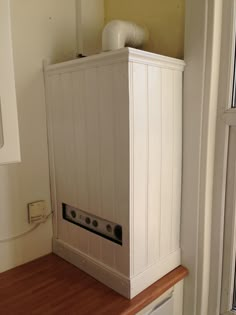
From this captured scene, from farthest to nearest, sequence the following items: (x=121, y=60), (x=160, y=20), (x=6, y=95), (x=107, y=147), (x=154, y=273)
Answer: (x=160, y=20)
(x=154, y=273)
(x=107, y=147)
(x=121, y=60)
(x=6, y=95)

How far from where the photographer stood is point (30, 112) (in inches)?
51.5

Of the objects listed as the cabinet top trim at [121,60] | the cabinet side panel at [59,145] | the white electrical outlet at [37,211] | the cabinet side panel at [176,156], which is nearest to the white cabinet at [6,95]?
the cabinet top trim at [121,60]

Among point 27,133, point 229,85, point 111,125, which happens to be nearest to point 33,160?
point 27,133

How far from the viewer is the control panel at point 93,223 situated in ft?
3.78

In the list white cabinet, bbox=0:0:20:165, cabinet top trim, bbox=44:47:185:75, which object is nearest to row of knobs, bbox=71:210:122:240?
white cabinet, bbox=0:0:20:165

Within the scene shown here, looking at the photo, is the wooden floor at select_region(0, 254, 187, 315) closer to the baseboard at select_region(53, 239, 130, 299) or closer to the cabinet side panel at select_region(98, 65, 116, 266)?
the baseboard at select_region(53, 239, 130, 299)

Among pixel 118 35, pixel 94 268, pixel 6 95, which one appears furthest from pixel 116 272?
Answer: pixel 118 35

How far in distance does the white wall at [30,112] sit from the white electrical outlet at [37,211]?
26 millimetres

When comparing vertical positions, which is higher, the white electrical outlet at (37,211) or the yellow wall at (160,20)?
the yellow wall at (160,20)

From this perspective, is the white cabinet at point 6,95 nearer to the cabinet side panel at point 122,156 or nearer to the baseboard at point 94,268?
the cabinet side panel at point 122,156

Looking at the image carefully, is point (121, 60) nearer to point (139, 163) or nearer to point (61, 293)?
point (139, 163)

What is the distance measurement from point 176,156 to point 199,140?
13 cm

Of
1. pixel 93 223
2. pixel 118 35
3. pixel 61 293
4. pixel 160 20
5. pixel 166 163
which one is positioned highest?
pixel 160 20

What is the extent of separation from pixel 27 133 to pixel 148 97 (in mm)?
622
